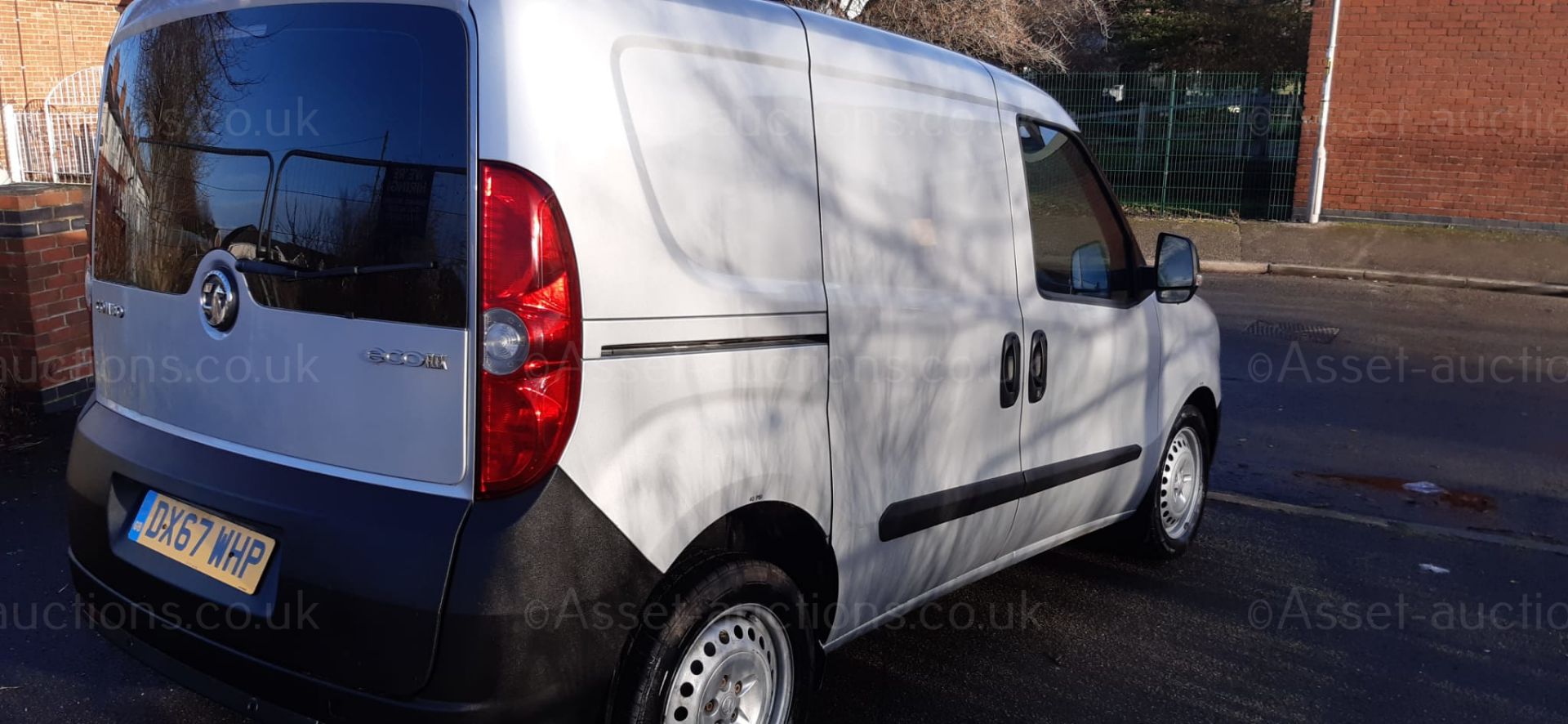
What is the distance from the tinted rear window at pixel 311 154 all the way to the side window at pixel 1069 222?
2075 mm

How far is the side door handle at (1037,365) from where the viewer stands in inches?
148

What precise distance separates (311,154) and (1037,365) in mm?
2204

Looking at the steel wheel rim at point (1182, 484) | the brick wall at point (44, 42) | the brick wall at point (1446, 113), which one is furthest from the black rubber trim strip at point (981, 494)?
the brick wall at point (44, 42)

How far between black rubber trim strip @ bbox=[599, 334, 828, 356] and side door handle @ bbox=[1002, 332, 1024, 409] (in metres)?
0.86

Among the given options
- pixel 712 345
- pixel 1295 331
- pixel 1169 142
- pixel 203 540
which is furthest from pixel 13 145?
pixel 712 345

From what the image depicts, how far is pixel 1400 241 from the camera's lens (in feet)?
51.0

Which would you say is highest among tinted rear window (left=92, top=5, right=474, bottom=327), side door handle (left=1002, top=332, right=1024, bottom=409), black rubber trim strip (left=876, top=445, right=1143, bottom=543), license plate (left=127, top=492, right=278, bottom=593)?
tinted rear window (left=92, top=5, right=474, bottom=327)

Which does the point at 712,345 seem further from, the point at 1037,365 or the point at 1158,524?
the point at 1158,524

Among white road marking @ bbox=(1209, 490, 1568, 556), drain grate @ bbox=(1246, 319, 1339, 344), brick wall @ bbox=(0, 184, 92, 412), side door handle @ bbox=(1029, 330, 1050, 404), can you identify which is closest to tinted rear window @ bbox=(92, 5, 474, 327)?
side door handle @ bbox=(1029, 330, 1050, 404)

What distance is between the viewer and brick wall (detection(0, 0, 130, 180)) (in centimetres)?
2023

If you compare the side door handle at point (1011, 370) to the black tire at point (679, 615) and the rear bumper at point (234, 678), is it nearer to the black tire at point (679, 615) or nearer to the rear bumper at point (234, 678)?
the black tire at point (679, 615)

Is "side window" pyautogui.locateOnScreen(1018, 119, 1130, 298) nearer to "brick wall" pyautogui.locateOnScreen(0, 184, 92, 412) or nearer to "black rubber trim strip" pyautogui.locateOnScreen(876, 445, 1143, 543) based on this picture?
"black rubber trim strip" pyautogui.locateOnScreen(876, 445, 1143, 543)

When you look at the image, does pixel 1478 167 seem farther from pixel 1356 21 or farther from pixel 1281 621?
pixel 1281 621

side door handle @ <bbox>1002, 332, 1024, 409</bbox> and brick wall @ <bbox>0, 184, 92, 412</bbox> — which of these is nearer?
side door handle @ <bbox>1002, 332, 1024, 409</bbox>
